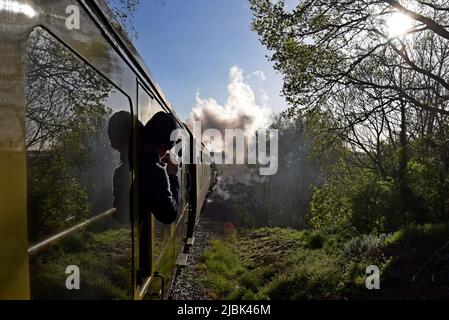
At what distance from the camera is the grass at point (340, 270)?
806 cm

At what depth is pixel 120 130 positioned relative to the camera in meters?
2.21

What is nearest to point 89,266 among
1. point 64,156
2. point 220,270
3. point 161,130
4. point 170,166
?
point 64,156

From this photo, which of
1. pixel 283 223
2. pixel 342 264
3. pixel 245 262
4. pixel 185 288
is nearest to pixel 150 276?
pixel 185 288

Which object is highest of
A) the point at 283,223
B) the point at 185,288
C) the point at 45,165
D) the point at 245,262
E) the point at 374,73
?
the point at 374,73

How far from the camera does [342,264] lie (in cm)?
1001

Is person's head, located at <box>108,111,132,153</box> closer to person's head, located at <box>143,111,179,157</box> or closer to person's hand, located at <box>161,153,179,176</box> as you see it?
person's head, located at <box>143,111,179,157</box>

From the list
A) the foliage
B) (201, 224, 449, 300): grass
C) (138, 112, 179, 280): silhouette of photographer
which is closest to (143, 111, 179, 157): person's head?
(138, 112, 179, 280): silhouette of photographer

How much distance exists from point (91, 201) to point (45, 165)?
473 mm

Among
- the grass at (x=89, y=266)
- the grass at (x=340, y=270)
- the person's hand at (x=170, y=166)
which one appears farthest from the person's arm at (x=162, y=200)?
the grass at (x=340, y=270)

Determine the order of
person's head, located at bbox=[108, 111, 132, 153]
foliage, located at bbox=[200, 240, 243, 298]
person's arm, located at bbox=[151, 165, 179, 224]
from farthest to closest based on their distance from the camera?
foliage, located at bbox=[200, 240, 243, 298], person's arm, located at bbox=[151, 165, 179, 224], person's head, located at bbox=[108, 111, 132, 153]

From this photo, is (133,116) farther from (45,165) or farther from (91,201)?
(45,165)

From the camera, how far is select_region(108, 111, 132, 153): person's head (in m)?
2.05

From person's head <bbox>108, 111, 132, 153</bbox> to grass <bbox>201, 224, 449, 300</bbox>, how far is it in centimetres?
667

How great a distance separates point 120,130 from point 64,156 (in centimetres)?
80
